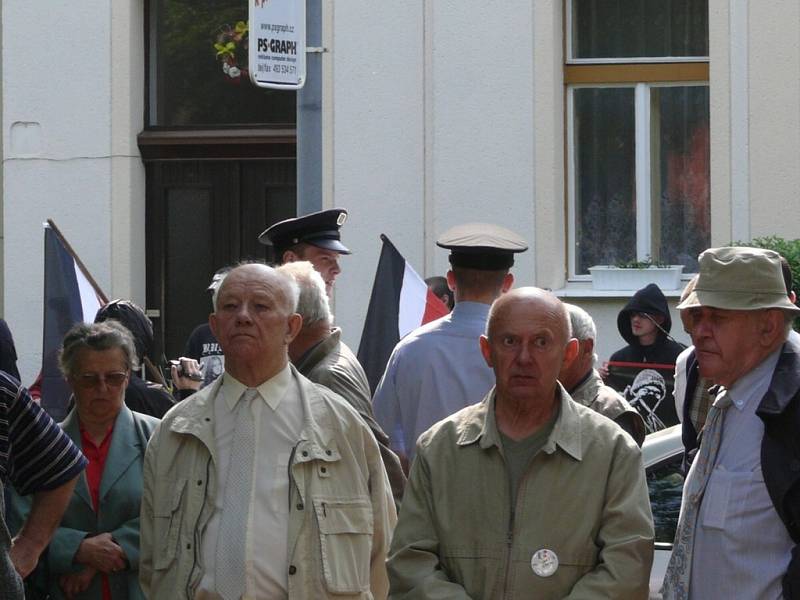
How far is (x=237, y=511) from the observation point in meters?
4.70

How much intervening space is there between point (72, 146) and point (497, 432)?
8.47 metres

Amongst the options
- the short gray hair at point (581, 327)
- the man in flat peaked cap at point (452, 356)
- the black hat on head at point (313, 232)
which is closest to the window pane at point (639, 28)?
the black hat on head at point (313, 232)

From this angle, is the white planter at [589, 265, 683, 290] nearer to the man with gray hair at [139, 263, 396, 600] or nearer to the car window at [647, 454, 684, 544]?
the car window at [647, 454, 684, 544]

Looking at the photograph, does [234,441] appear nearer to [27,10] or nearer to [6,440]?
[6,440]

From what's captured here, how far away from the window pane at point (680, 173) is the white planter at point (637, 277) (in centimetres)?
23

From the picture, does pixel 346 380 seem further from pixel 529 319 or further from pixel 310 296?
pixel 529 319

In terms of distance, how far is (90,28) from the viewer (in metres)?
12.4

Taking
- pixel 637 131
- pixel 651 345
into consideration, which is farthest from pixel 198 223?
pixel 651 345

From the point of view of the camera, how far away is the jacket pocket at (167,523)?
15.6ft

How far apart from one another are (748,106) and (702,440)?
7128 millimetres

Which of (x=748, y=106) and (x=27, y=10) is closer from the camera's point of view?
(x=748, y=106)

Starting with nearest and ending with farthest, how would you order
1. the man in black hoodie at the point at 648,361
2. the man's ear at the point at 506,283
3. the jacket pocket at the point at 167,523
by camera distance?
1. the jacket pocket at the point at 167,523
2. the man's ear at the point at 506,283
3. the man in black hoodie at the point at 648,361

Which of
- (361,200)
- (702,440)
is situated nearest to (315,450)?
(702,440)

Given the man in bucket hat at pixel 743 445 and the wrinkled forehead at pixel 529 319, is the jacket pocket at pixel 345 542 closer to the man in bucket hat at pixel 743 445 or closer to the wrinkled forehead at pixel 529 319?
the wrinkled forehead at pixel 529 319
